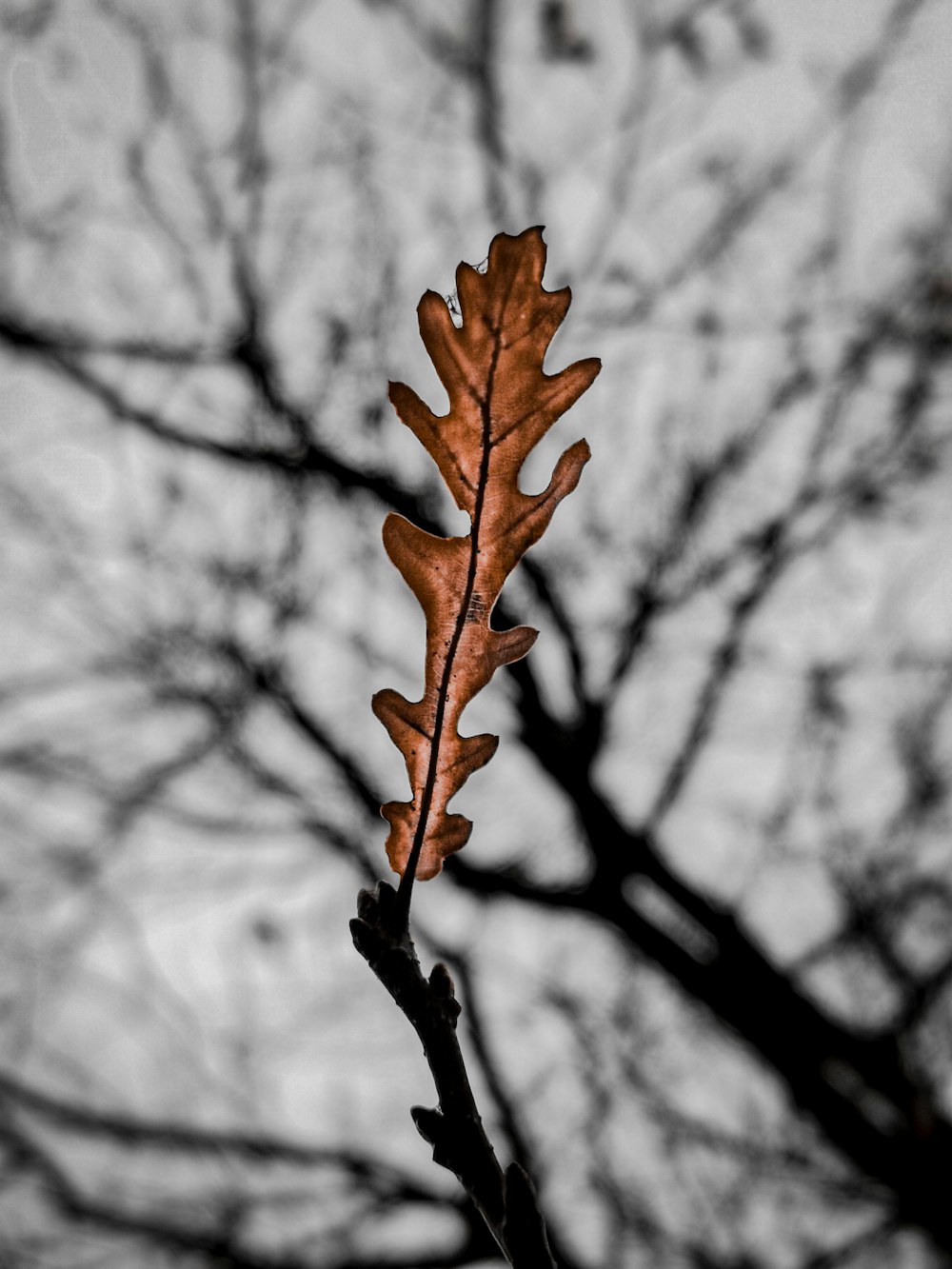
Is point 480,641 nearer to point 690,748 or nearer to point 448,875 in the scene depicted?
point 448,875

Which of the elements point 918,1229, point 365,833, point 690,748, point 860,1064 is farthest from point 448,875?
point 918,1229

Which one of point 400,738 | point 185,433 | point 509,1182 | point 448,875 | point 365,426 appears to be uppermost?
point 185,433

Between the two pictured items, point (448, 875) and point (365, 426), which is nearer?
point (365, 426)

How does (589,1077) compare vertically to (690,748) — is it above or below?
below

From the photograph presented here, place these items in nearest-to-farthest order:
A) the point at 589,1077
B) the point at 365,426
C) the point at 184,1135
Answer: the point at 365,426
the point at 184,1135
the point at 589,1077

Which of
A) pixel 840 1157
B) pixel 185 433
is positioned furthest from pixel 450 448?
pixel 840 1157

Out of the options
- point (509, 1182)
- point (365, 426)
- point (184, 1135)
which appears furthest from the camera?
point (184, 1135)

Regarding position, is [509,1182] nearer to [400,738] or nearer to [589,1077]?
[400,738]
